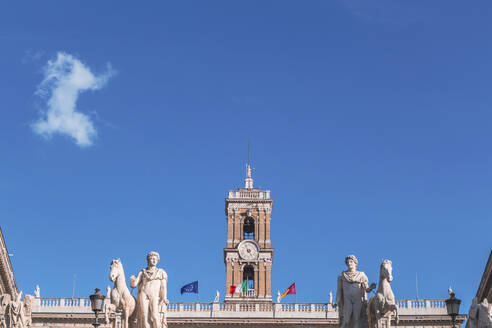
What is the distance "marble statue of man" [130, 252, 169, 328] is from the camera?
2198cm

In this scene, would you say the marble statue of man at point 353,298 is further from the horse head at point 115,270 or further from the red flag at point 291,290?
the red flag at point 291,290

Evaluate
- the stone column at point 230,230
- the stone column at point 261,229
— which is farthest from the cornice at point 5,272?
the stone column at point 261,229

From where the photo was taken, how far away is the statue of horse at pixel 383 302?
21.6 m

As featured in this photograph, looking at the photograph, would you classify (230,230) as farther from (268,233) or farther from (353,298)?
(353,298)

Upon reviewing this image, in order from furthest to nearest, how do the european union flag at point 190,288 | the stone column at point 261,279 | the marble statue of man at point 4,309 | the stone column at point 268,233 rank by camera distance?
the stone column at point 268,233 → the stone column at point 261,279 → the european union flag at point 190,288 → the marble statue of man at point 4,309

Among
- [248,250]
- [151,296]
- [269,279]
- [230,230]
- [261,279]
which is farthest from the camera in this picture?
[230,230]

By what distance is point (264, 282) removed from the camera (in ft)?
270

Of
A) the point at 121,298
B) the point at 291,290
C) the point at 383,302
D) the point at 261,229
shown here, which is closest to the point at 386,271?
the point at 383,302

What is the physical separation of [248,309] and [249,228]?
1519 centimetres

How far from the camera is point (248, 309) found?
72.1m

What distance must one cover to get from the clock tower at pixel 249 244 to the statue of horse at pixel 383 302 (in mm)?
58083

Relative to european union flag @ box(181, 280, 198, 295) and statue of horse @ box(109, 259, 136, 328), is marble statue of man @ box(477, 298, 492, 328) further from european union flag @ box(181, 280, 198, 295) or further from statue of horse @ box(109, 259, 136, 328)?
european union flag @ box(181, 280, 198, 295)

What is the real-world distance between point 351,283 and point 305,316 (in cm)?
4905

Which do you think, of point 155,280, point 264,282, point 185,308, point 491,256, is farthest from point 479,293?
point 155,280
